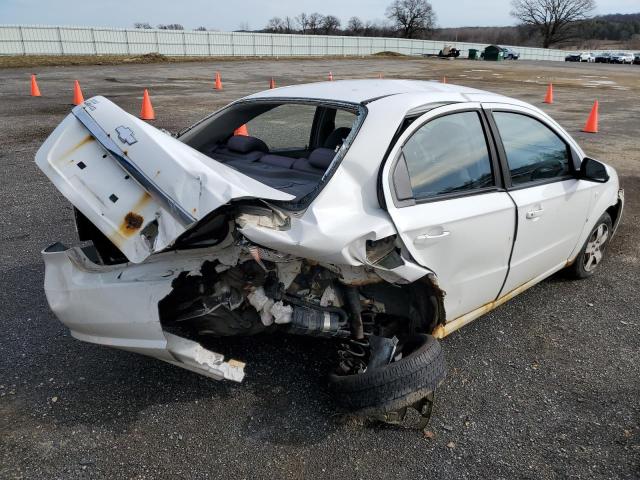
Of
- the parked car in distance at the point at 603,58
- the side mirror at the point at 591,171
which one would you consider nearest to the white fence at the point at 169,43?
the parked car in distance at the point at 603,58

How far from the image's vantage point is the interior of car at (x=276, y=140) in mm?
3264

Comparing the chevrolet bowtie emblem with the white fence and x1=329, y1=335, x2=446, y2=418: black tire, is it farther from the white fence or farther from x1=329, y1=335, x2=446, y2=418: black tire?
the white fence

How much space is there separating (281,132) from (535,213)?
7.18ft

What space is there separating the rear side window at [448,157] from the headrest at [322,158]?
0.55 meters

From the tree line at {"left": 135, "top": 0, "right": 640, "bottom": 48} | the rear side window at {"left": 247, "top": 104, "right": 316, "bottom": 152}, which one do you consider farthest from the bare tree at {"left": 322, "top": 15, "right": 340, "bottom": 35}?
the rear side window at {"left": 247, "top": 104, "right": 316, "bottom": 152}

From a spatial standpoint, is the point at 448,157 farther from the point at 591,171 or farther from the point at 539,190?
the point at 591,171

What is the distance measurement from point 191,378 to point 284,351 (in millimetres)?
601

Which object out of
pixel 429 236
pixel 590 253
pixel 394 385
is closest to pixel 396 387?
pixel 394 385

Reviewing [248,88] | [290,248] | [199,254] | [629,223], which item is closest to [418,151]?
[290,248]

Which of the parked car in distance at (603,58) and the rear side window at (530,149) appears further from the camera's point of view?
the parked car in distance at (603,58)

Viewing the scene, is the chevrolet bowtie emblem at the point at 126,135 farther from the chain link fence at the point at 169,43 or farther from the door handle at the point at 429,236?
the chain link fence at the point at 169,43

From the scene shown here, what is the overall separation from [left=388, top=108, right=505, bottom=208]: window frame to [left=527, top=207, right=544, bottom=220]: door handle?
256mm

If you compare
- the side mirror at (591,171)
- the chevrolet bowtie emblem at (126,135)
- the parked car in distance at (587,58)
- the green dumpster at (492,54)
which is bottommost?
the parked car in distance at (587,58)

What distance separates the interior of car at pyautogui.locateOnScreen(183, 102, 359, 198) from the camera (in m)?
3.26
